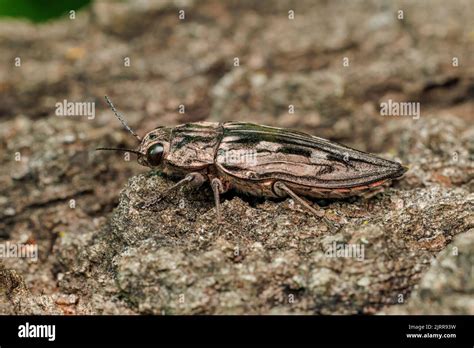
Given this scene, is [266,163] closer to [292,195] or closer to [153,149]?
[292,195]

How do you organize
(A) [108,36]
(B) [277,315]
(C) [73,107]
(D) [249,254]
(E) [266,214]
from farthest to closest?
(A) [108,36]
(C) [73,107]
(E) [266,214]
(D) [249,254]
(B) [277,315]

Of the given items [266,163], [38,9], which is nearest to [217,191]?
[266,163]

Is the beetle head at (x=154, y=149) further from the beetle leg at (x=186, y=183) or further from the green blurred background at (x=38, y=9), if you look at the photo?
the green blurred background at (x=38, y=9)

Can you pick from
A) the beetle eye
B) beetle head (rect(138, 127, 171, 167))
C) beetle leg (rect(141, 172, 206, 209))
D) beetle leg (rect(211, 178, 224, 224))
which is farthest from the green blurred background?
beetle leg (rect(211, 178, 224, 224))

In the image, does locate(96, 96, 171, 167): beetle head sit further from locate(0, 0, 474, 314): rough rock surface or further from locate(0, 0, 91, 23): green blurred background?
locate(0, 0, 91, 23): green blurred background

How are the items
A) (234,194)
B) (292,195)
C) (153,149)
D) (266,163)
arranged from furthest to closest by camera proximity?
(234,194)
(153,149)
(266,163)
(292,195)
